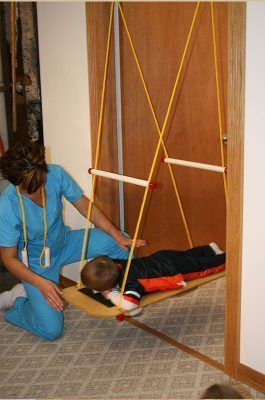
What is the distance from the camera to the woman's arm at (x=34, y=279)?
2.18m

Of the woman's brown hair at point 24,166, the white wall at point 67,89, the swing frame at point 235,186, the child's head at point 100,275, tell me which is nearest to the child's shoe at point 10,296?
the white wall at point 67,89

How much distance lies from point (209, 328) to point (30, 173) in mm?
1133

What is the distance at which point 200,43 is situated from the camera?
2814 millimetres

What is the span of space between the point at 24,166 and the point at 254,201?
0.96 metres

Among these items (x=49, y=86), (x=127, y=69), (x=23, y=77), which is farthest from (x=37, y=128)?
(x=127, y=69)

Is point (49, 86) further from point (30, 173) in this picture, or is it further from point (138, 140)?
point (30, 173)

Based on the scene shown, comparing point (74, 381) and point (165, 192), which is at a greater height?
point (165, 192)

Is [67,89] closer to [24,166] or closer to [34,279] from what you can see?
[24,166]

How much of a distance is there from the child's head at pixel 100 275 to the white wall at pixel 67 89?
68cm

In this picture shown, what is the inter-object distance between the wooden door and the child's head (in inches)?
23.8

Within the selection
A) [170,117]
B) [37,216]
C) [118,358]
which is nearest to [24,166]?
[37,216]

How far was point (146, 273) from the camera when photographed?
88.6 inches

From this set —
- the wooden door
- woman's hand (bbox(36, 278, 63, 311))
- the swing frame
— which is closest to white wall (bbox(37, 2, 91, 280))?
the wooden door

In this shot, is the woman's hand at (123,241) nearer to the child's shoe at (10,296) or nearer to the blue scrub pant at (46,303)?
the blue scrub pant at (46,303)
